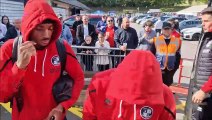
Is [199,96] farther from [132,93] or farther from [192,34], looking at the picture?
[192,34]

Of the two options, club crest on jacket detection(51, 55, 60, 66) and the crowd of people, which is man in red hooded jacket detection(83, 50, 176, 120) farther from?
club crest on jacket detection(51, 55, 60, 66)

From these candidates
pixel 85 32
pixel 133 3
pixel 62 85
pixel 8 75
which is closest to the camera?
pixel 8 75

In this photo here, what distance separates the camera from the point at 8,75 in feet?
6.93

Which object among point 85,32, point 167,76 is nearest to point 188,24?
point 85,32

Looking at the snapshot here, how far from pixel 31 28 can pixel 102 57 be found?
5231mm

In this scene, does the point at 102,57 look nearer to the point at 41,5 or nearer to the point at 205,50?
the point at 205,50

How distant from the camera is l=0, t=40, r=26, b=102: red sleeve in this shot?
2.07m

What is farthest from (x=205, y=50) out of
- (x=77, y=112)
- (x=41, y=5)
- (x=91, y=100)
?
(x=77, y=112)

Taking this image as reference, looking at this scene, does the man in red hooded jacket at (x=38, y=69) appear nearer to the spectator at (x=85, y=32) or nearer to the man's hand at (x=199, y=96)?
the man's hand at (x=199, y=96)

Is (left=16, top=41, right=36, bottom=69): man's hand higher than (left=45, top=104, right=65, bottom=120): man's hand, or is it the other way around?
(left=16, top=41, right=36, bottom=69): man's hand

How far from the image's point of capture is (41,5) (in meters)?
2.19

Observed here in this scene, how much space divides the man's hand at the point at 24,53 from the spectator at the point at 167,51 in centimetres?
418

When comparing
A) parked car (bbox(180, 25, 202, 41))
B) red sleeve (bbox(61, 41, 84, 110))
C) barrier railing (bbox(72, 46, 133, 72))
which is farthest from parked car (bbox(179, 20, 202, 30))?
red sleeve (bbox(61, 41, 84, 110))

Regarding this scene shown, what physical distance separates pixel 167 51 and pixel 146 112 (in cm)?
417
